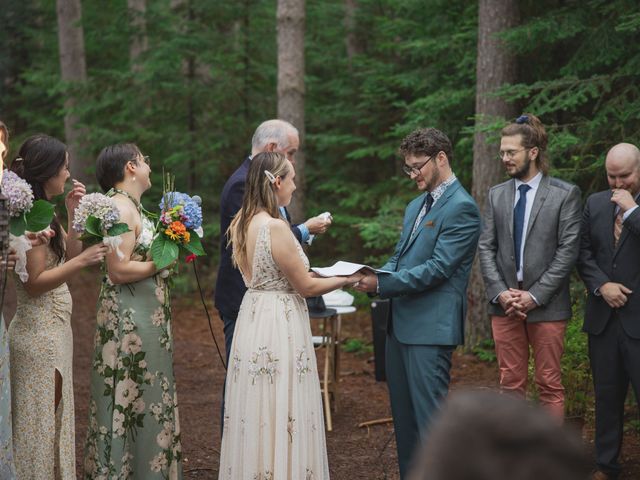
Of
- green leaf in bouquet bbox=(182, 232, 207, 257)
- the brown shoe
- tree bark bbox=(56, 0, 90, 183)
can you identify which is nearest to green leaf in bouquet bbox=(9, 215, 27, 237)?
green leaf in bouquet bbox=(182, 232, 207, 257)

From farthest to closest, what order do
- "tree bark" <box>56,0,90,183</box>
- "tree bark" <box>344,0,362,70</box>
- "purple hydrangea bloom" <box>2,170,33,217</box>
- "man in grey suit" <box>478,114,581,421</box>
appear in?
"tree bark" <box>56,0,90,183</box>, "tree bark" <box>344,0,362,70</box>, "man in grey suit" <box>478,114,581,421</box>, "purple hydrangea bloom" <box>2,170,33,217</box>

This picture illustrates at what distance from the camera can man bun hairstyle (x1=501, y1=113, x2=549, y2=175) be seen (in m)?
5.00

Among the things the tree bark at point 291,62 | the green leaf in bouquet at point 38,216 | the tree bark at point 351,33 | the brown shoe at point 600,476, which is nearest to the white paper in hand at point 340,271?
the green leaf in bouquet at point 38,216

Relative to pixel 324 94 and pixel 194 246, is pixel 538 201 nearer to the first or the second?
pixel 194 246

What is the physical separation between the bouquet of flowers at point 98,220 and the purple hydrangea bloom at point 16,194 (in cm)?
34

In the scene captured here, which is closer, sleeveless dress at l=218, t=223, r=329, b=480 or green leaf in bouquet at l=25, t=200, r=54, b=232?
green leaf in bouquet at l=25, t=200, r=54, b=232

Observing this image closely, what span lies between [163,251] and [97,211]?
450 mm

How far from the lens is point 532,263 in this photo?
5000 mm

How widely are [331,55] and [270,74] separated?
146 centimetres

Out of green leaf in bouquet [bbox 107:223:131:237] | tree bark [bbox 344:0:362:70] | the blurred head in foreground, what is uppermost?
tree bark [bbox 344:0:362:70]

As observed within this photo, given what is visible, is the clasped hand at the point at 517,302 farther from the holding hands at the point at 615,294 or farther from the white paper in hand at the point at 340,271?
the white paper in hand at the point at 340,271

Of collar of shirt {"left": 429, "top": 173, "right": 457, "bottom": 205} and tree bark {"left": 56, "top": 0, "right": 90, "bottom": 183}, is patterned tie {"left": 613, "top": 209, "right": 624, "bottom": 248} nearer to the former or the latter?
collar of shirt {"left": 429, "top": 173, "right": 457, "bottom": 205}

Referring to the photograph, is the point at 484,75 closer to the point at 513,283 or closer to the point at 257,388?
the point at 513,283

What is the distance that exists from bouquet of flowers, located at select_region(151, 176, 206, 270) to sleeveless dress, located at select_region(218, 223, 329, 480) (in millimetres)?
482
